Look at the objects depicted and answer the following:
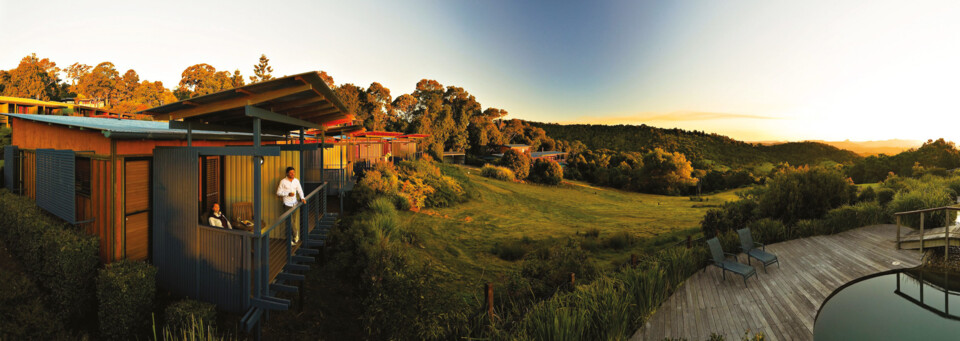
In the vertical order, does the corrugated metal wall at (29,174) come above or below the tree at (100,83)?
below

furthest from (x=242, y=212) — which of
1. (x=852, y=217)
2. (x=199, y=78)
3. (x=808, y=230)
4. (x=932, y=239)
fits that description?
(x=199, y=78)

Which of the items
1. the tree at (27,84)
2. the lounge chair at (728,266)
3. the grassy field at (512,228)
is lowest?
the grassy field at (512,228)

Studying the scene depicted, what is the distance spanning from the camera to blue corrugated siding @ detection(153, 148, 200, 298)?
5.01 meters

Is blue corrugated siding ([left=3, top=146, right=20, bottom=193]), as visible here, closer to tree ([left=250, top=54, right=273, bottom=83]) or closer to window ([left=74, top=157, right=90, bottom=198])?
window ([left=74, top=157, right=90, bottom=198])

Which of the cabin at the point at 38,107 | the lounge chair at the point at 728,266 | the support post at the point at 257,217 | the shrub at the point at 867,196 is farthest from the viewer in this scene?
the cabin at the point at 38,107

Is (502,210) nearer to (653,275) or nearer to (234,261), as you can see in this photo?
(653,275)

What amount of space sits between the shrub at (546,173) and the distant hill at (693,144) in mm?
47639

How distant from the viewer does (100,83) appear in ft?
218

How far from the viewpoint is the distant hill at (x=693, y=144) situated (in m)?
79.3

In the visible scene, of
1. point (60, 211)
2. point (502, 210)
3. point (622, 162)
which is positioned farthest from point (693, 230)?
point (622, 162)

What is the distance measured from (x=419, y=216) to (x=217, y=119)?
11260mm

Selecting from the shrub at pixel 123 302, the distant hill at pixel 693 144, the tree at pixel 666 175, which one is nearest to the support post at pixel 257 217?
the shrub at pixel 123 302

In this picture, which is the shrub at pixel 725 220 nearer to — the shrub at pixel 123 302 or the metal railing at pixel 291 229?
the metal railing at pixel 291 229

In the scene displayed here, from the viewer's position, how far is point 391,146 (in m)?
28.4
